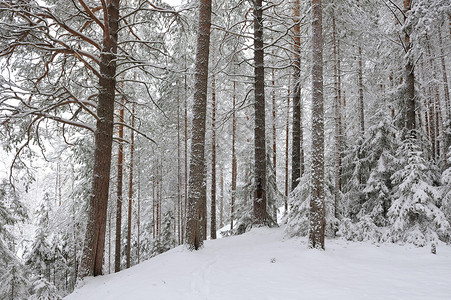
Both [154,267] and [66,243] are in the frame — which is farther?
[66,243]

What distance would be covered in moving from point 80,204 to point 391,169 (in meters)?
14.9

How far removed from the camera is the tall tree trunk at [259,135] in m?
Answer: 9.72

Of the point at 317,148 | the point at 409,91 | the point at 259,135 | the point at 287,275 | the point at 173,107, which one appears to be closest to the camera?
the point at 287,275

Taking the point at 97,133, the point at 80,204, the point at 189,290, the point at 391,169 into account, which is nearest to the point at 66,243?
the point at 80,204

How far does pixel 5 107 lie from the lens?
591 centimetres

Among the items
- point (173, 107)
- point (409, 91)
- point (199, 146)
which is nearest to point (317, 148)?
point (199, 146)

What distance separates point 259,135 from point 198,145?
3.49 m

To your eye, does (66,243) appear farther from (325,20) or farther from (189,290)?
(325,20)

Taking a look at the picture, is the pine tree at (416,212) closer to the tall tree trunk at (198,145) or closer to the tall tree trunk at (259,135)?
the tall tree trunk at (259,135)

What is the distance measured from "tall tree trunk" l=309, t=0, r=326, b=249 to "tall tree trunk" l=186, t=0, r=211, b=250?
2941mm

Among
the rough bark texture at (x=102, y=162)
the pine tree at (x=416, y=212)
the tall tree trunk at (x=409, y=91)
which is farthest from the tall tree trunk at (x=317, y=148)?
the rough bark texture at (x=102, y=162)

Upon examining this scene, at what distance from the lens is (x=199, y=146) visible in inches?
288

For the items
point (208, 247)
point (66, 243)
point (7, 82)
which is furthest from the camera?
point (66, 243)

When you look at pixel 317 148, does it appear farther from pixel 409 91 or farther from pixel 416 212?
pixel 409 91
